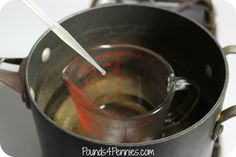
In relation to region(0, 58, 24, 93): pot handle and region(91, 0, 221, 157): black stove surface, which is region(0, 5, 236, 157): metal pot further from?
region(91, 0, 221, 157): black stove surface

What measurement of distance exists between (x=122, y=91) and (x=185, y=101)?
0.10 metres

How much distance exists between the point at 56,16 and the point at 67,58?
0.59 ft

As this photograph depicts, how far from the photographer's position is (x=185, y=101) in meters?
0.60

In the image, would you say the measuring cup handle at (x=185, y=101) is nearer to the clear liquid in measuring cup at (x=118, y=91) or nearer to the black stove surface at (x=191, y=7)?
the clear liquid in measuring cup at (x=118, y=91)

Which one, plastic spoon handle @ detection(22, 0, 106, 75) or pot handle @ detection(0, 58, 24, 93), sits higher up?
plastic spoon handle @ detection(22, 0, 106, 75)

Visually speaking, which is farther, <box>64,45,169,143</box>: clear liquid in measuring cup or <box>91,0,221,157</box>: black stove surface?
<box>91,0,221,157</box>: black stove surface

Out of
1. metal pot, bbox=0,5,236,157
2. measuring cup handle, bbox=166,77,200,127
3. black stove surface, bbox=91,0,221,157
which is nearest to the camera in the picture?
metal pot, bbox=0,5,236,157

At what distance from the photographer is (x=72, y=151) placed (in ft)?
1.43

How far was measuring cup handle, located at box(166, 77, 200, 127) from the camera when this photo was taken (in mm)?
588

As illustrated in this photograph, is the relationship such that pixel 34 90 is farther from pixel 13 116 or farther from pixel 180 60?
pixel 180 60

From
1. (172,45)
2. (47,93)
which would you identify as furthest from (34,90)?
(172,45)

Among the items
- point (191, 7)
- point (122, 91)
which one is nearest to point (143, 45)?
point (122, 91)

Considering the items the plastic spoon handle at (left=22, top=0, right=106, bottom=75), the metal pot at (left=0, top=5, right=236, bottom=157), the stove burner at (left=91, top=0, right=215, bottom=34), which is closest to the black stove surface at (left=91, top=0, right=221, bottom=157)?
the stove burner at (left=91, top=0, right=215, bottom=34)

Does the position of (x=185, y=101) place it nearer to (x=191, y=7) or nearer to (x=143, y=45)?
(x=143, y=45)
